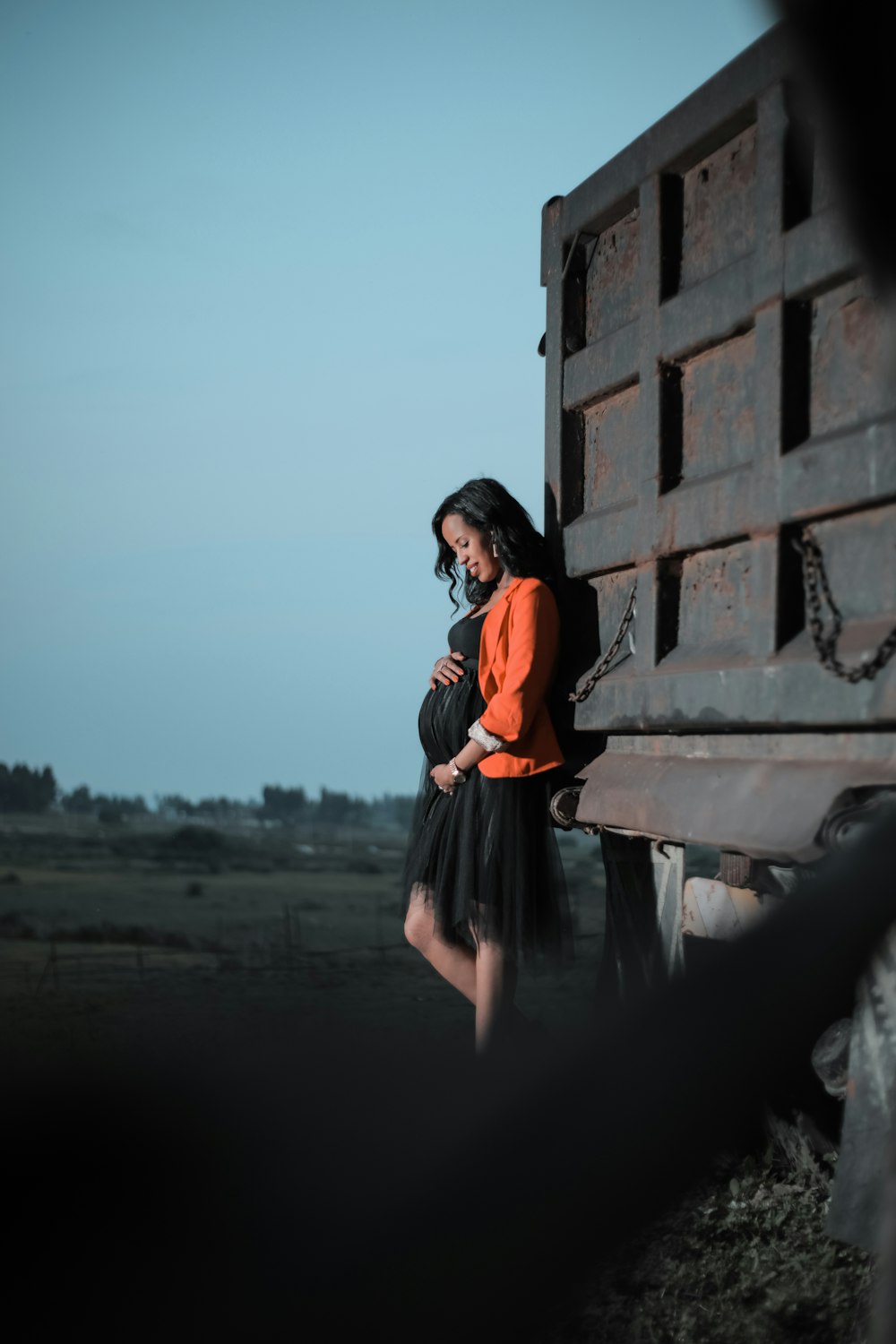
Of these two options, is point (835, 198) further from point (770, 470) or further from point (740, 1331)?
point (740, 1331)

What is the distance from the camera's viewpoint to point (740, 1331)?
7.51 ft

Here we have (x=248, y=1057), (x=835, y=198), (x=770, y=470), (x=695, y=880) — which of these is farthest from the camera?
(x=248, y=1057)

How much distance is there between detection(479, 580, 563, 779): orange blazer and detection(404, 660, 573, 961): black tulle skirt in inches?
4.7

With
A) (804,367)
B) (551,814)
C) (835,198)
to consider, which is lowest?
(551,814)

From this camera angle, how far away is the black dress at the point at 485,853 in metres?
3.66

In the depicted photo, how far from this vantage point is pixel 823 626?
2.43 meters

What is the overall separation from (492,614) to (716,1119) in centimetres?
254

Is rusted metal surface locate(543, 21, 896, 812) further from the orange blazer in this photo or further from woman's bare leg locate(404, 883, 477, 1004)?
woman's bare leg locate(404, 883, 477, 1004)

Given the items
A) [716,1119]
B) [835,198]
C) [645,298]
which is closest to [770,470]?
[835,198]

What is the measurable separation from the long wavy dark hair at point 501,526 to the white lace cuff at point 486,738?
0.50 m

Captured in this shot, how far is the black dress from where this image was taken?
3664 mm

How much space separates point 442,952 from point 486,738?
78cm

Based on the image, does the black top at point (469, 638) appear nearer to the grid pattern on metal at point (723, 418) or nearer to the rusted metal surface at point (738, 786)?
the grid pattern on metal at point (723, 418)

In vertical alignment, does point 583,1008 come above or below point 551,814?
below
